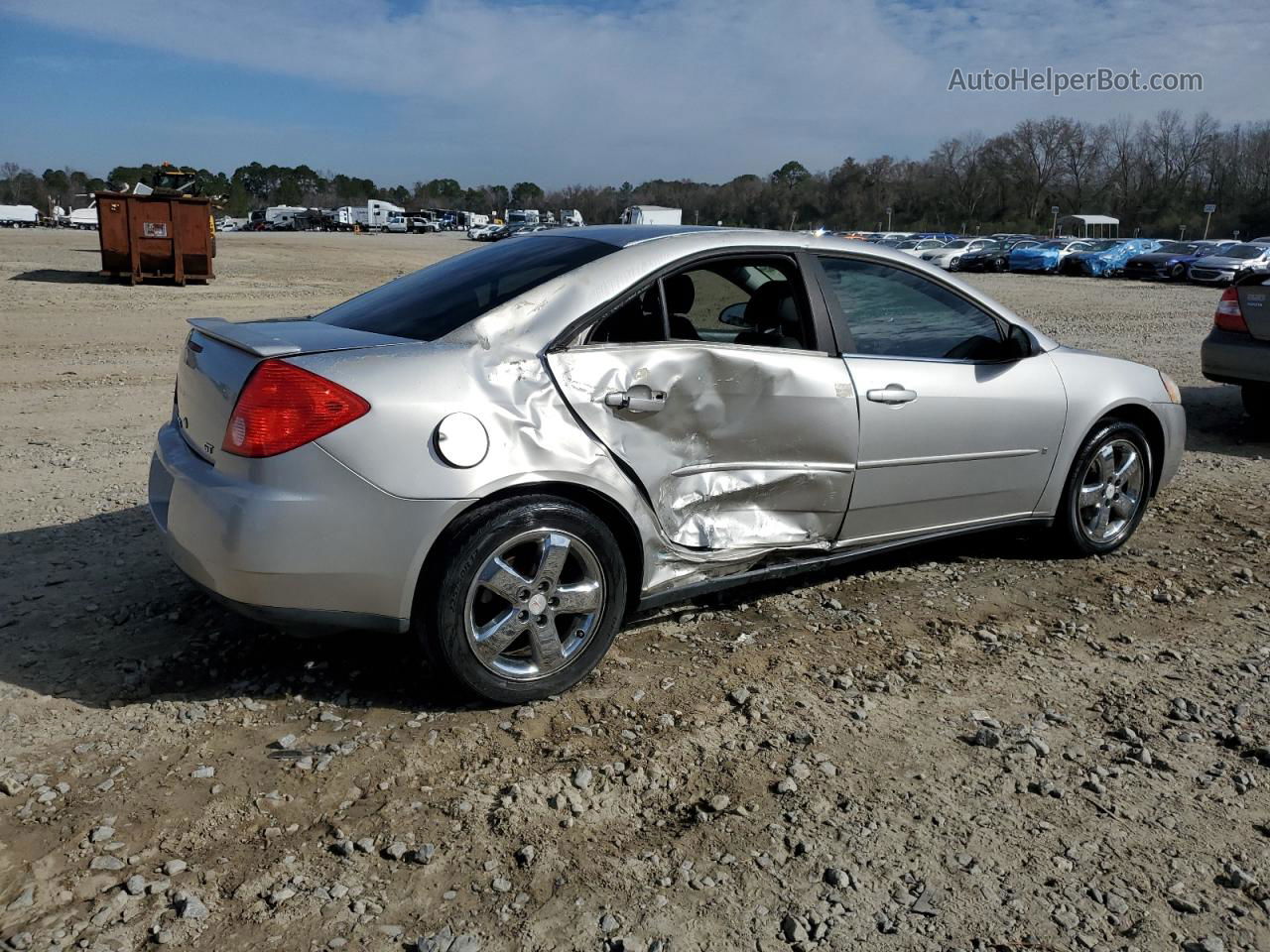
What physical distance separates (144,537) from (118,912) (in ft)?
9.57

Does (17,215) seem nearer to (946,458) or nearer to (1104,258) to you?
(1104,258)

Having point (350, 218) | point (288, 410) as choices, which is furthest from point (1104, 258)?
point (350, 218)

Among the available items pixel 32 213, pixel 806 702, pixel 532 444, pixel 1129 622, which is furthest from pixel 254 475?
pixel 32 213

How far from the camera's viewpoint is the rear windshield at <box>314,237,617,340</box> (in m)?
3.65

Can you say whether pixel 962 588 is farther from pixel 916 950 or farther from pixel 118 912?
pixel 118 912

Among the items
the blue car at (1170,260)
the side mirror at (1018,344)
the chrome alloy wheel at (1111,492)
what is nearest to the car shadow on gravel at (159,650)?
the side mirror at (1018,344)

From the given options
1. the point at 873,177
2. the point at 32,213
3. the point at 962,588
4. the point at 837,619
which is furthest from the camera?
the point at 873,177

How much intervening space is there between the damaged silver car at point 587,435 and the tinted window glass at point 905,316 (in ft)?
0.04

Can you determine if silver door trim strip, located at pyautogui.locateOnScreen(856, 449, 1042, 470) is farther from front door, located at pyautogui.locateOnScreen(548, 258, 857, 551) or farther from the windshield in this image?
the windshield

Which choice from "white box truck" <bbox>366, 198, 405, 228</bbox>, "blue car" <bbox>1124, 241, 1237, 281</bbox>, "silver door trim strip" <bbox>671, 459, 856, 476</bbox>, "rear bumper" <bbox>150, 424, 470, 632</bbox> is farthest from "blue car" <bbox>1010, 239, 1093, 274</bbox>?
"white box truck" <bbox>366, 198, 405, 228</bbox>

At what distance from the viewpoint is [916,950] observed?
2.42 metres

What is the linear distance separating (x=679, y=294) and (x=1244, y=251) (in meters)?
39.3

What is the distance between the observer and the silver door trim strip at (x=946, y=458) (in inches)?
166

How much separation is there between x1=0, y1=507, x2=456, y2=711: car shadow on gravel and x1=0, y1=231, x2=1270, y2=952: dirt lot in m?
0.02
